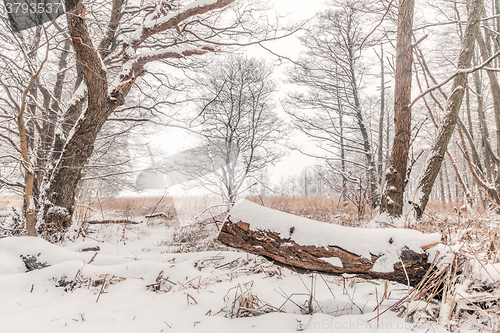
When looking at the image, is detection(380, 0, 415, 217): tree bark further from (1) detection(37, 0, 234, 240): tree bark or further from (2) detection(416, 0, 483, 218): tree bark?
(1) detection(37, 0, 234, 240): tree bark

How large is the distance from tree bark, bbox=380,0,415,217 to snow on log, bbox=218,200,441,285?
2.06 metres

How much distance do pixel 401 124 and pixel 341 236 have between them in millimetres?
2624

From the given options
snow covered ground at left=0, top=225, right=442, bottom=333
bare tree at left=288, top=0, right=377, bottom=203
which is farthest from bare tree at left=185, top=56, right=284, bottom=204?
snow covered ground at left=0, top=225, right=442, bottom=333

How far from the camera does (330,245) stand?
Result: 3.93 feet

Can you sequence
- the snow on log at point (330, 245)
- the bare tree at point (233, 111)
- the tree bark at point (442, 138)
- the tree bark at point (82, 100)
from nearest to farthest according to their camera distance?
the snow on log at point (330, 245), the tree bark at point (82, 100), the tree bark at point (442, 138), the bare tree at point (233, 111)

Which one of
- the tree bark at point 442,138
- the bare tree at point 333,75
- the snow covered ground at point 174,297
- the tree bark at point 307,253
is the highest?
the bare tree at point 333,75

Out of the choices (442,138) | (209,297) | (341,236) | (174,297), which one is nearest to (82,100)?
(174,297)

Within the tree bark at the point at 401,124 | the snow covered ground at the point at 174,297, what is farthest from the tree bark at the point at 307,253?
the tree bark at the point at 401,124

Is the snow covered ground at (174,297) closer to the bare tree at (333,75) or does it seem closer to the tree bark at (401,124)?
the tree bark at (401,124)

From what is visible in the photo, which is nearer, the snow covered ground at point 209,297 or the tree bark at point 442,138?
the snow covered ground at point 209,297

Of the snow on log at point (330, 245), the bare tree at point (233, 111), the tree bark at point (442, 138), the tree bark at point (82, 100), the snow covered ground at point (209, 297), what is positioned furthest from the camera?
the bare tree at point (233, 111)

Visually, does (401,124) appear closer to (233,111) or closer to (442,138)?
(442,138)

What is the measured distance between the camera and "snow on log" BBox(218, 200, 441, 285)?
117 cm

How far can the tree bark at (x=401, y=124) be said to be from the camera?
2.98m
